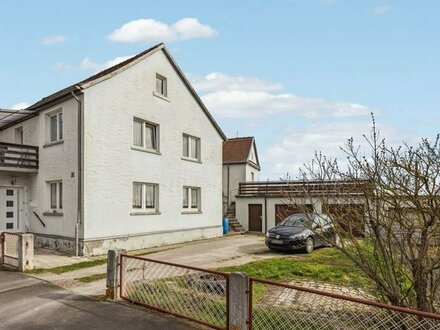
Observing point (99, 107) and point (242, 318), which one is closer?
point (242, 318)

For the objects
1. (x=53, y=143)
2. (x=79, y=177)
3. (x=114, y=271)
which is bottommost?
(x=114, y=271)

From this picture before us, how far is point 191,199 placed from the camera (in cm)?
2178

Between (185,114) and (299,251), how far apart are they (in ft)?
31.0

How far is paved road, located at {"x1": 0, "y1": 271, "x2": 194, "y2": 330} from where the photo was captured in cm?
673

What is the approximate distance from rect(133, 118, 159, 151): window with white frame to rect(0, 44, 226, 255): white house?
0.05 meters

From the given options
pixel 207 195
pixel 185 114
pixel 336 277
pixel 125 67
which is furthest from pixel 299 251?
pixel 125 67

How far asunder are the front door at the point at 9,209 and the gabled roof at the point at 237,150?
18.8m

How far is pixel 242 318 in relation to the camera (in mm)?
5824

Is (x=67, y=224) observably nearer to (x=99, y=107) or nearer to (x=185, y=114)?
(x=99, y=107)

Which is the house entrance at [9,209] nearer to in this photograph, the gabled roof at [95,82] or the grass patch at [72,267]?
the gabled roof at [95,82]

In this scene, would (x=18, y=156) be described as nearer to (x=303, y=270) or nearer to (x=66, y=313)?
(x=66, y=313)

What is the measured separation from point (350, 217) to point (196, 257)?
9112mm

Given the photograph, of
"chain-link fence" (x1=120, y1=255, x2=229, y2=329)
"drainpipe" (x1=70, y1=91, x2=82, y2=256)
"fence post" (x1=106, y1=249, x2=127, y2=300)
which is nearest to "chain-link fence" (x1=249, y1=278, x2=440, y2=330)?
"chain-link fence" (x1=120, y1=255, x2=229, y2=329)

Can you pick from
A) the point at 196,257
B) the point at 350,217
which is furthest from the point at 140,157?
the point at 350,217
